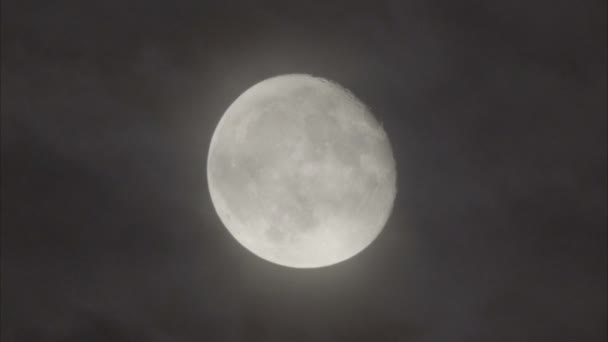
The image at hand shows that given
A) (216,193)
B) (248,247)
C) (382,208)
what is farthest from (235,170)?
(382,208)

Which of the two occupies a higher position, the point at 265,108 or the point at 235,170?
the point at 265,108

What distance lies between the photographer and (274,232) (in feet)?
64.0

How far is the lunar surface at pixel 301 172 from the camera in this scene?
60.7ft

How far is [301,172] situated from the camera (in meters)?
18.3


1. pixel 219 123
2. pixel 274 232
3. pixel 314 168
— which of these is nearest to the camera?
pixel 314 168

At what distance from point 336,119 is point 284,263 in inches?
196

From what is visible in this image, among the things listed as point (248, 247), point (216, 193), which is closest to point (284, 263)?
point (248, 247)

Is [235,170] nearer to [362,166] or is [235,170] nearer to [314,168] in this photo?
[314,168]

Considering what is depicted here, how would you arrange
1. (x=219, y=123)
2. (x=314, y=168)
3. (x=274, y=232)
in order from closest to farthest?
(x=314, y=168) → (x=274, y=232) → (x=219, y=123)

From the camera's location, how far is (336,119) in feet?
63.3

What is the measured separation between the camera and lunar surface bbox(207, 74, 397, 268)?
18500 millimetres

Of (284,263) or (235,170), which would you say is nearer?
(235,170)

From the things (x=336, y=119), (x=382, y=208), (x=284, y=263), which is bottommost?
(x=284, y=263)

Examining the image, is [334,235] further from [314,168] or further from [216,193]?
[216,193]
